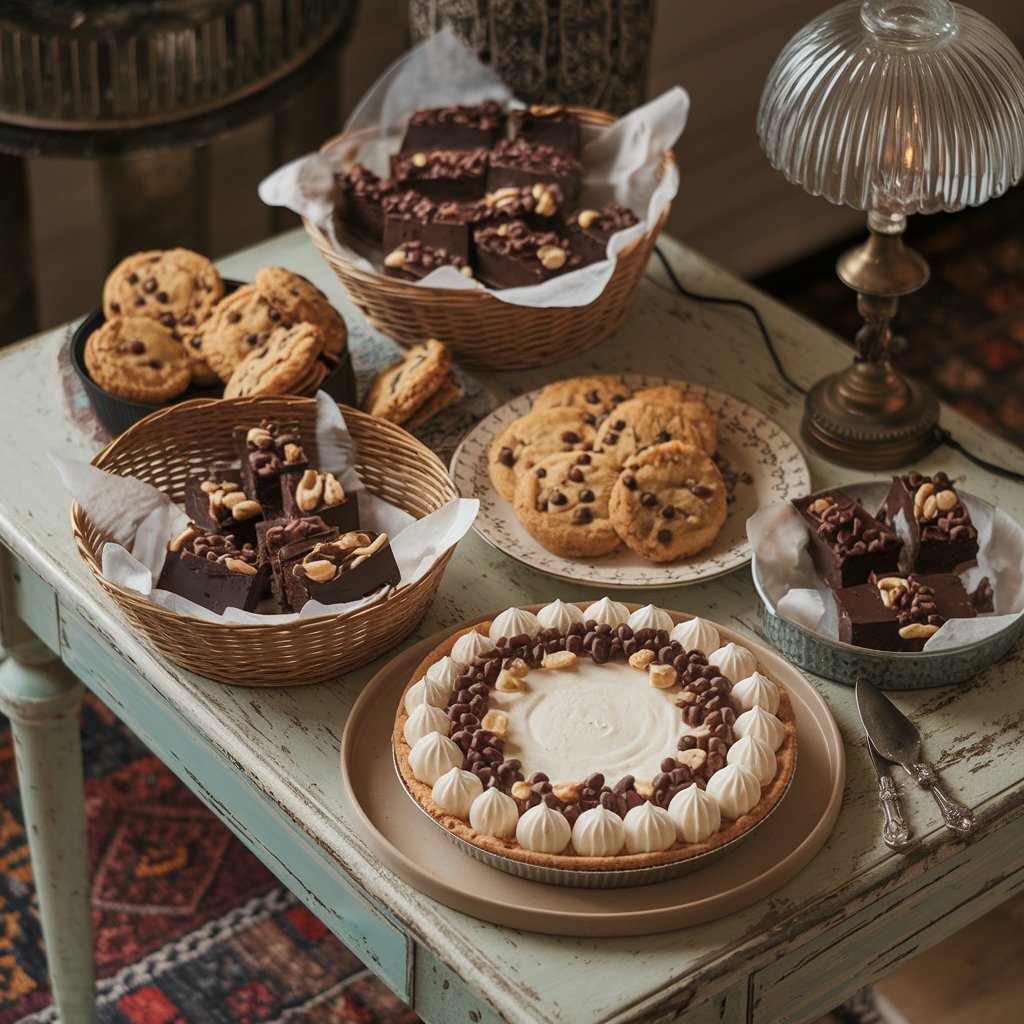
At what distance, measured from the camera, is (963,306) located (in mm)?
3229

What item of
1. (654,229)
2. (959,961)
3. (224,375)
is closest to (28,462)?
(224,375)

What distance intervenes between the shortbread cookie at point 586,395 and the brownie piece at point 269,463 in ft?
0.87

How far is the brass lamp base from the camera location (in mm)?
1471

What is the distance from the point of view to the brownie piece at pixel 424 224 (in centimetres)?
157

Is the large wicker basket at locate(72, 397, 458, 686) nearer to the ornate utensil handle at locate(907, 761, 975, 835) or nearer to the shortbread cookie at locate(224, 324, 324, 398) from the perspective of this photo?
the shortbread cookie at locate(224, 324, 324, 398)

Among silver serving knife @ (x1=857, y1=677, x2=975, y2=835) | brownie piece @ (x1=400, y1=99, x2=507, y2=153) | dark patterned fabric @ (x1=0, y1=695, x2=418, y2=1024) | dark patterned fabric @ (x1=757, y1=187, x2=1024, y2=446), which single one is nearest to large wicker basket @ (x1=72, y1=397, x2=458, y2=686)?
silver serving knife @ (x1=857, y1=677, x2=975, y2=835)

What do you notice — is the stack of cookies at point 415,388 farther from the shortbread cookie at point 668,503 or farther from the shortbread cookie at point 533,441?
the shortbread cookie at point 668,503

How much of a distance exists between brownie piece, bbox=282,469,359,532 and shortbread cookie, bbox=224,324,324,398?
0.13m

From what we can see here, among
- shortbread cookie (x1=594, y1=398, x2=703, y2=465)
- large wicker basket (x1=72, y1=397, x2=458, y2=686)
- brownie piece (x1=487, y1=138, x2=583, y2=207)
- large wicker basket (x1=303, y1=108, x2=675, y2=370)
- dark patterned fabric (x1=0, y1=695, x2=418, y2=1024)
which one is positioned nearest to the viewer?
large wicker basket (x1=72, y1=397, x2=458, y2=686)

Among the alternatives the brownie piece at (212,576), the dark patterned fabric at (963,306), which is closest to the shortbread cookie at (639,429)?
the brownie piece at (212,576)

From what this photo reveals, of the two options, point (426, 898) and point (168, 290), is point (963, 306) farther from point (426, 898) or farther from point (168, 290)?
point (426, 898)

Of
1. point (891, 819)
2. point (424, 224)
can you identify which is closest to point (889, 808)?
point (891, 819)

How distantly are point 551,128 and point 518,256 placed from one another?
246mm

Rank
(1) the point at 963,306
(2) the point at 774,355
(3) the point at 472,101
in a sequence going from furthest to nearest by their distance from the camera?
(1) the point at 963,306 → (3) the point at 472,101 → (2) the point at 774,355
